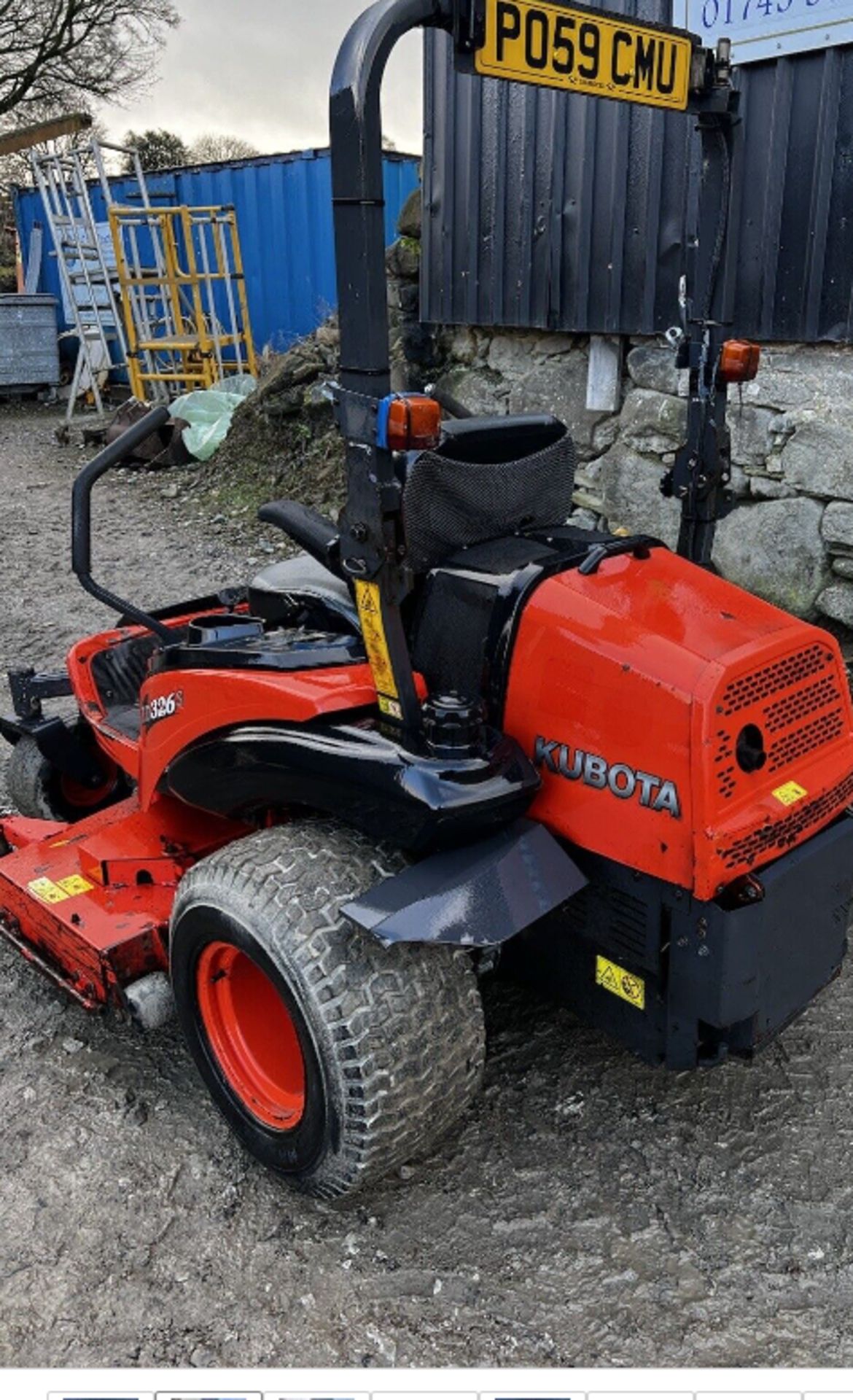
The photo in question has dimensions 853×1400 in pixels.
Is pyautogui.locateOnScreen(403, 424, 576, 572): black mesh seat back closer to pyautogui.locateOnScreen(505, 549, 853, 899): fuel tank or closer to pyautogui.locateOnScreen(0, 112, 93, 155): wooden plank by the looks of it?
pyautogui.locateOnScreen(505, 549, 853, 899): fuel tank

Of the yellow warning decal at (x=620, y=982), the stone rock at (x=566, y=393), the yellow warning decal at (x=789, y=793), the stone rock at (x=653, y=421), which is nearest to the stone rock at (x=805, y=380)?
the stone rock at (x=653, y=421)

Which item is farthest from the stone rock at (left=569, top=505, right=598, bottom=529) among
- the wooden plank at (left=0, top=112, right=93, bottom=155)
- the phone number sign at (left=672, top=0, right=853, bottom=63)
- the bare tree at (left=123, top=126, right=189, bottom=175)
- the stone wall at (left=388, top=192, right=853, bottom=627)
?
the bare tree at (left=123, top=126, right=189, bottom=175)

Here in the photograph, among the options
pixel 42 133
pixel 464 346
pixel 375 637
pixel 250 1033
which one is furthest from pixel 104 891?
pixel 42 133

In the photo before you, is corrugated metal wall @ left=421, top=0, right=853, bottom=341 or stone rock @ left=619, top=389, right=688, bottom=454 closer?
corrugated metal wall @ left=421, top=0, right=853, bottom=341

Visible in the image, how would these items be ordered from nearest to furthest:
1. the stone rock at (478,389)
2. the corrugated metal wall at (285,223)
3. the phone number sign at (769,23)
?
the phone number sign at (769,23) < the stone rock at (478,389) < the corrugated metal wall at (285,223)

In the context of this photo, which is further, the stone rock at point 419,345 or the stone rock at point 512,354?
the stone rock at point 419,345

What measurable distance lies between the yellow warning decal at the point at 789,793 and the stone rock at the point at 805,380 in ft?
8.93

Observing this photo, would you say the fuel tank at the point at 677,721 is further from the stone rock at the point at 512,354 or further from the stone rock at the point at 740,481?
the stone rock at the point at 512,354

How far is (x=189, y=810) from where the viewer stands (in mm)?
3154

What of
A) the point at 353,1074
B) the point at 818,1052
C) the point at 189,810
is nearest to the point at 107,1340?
the point at 353,1074

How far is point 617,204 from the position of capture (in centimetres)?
526

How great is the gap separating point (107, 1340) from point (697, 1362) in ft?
3.47

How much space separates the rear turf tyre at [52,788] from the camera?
3.91 m

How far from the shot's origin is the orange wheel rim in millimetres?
2555
